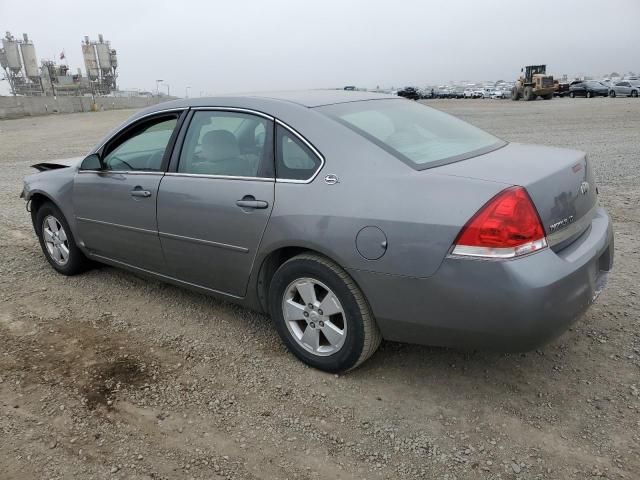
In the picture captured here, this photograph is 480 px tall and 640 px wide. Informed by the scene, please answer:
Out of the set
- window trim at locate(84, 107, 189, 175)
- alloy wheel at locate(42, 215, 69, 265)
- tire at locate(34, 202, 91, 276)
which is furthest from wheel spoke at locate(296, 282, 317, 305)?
alloy wheel at locate(42, 215, 69, 265)

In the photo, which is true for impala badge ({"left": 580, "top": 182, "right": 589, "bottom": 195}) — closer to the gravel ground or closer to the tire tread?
the gravel ground

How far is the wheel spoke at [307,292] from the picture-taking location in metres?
2.96

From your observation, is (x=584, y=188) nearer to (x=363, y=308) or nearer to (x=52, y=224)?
(x=363, y=308)

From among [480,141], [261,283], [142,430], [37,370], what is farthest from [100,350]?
[480,141]

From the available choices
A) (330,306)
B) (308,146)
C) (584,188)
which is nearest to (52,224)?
(308,146)

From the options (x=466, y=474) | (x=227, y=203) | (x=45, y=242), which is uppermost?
(x=227, y=203)

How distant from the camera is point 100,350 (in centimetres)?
344

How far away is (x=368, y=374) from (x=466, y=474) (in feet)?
2.87

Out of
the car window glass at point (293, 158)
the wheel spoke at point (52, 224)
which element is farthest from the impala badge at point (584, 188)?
the wheel spoke at point (52, 224)

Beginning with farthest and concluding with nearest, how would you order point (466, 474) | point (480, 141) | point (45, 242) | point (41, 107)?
point (41, 107) < point (45, 242) < point (480, 141) < point (466, 474)

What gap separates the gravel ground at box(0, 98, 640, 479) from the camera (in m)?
2.40

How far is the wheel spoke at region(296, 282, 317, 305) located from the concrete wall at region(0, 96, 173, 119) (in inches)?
1656

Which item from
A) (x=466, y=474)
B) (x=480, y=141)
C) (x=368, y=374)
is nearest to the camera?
(x=466, y=474)

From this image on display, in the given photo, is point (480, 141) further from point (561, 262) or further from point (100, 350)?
point (100, 350)
